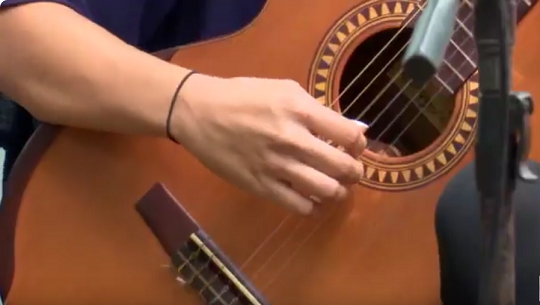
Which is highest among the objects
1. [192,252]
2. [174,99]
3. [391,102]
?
[391,102]

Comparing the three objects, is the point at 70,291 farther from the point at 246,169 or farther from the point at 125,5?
the point at 125,5

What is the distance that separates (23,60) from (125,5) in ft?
0.54

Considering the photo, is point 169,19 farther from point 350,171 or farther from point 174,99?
point 350,171

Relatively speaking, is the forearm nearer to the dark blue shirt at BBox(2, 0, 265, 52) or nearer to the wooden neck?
the dark blue shirt at BBox(2, 0, 265, 52)

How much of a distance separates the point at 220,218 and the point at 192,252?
0.14ft

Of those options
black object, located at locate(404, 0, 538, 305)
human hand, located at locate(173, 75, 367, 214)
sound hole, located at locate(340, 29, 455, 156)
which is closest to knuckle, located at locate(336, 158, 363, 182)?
human hand, located at locate(173, 75, 367, 214)

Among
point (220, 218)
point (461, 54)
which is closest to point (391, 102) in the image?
point (461, 54)

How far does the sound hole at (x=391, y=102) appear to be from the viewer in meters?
0.84

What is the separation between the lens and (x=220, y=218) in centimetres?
80

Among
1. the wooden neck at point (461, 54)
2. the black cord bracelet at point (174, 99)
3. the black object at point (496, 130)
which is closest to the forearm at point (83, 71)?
the black cord bracelet at point (174, 99)

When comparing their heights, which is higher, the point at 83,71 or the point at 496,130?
the point at 496,130

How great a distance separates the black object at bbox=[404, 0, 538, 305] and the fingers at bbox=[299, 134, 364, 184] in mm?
258

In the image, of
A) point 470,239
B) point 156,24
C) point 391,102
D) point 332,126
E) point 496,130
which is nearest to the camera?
point 496,130

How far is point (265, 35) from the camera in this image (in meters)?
0.80
